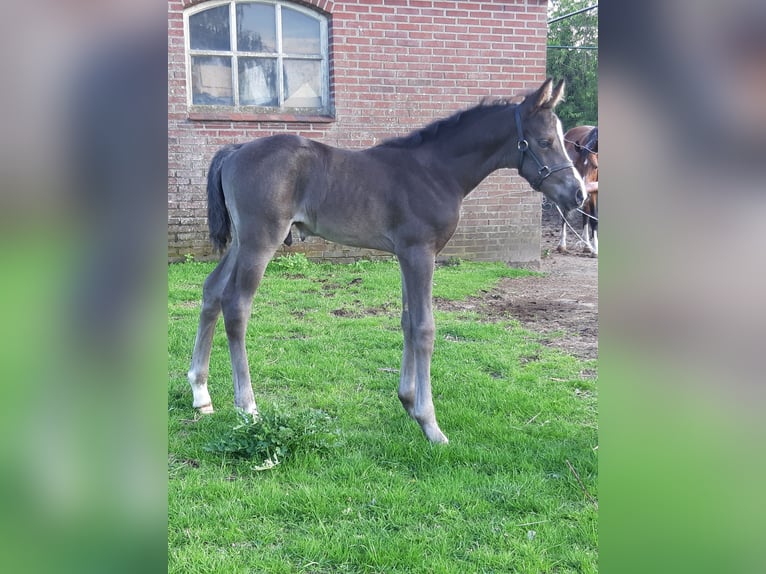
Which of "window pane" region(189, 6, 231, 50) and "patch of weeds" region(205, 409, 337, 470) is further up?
"window pane" region(189, 6, 231, 50)

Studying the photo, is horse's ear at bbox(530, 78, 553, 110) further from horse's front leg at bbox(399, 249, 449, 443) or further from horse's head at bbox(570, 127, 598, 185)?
horse's head at bbox(570, 127, 598, 185)

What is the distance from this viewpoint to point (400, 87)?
8.91 meters

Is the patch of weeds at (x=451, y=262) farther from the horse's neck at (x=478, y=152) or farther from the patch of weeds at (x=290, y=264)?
the horse's neck at (x=478, y=152)

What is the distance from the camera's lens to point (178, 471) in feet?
10.5

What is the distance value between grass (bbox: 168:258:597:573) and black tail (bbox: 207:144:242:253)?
1.07 m

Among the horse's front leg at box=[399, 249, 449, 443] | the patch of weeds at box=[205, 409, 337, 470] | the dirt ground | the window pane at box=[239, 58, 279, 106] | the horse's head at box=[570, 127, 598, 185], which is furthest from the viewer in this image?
the horse's head at box=[570, 127, 598, 185]

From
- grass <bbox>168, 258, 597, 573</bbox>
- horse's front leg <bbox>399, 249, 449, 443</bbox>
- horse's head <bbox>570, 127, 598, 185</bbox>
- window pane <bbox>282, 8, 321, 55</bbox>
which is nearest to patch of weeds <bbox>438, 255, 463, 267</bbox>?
horse's head <bbox>570, 127, 598, 185</bbox>

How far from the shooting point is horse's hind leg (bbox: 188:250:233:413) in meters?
4.00

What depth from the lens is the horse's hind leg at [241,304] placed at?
3736 millimetres
